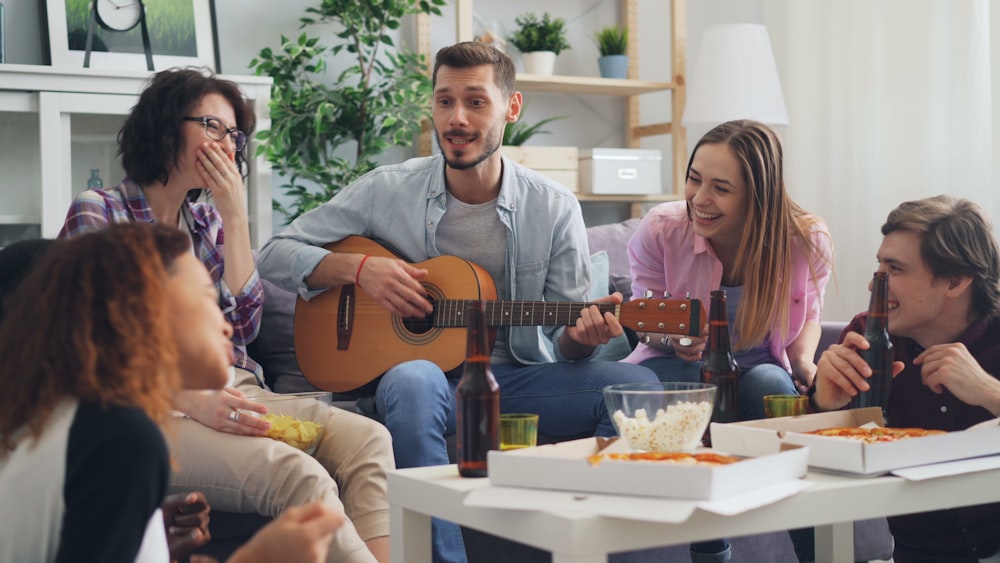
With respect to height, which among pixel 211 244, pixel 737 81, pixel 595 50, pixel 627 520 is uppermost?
pixel 595 50

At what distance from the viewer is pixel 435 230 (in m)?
2.63

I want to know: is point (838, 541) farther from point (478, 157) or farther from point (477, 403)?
point (478, 157)

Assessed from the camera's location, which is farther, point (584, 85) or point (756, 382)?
point (584, 85)

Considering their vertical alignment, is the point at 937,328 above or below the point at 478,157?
below

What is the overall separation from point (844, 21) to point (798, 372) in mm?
1856

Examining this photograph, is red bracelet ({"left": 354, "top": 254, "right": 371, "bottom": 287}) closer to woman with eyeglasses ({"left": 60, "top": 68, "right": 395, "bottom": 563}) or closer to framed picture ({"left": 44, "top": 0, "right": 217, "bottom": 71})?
woman with eyeglasses ({"left": 60, "top": 68, "right": 395, "bottom": 563})

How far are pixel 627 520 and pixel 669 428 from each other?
265mm

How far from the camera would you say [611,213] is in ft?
15.0

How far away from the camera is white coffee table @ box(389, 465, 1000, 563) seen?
109 centimetres

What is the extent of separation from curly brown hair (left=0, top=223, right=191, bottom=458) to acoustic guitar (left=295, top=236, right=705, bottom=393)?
1.41 metres

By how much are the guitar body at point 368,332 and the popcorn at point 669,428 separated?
3.69 ft

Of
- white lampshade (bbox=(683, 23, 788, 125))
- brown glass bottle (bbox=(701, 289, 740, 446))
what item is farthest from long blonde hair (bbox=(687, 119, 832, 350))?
Result: white lampshade (bbox=(683, 23, 788, 125))

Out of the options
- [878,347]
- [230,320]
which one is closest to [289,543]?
[878,347]

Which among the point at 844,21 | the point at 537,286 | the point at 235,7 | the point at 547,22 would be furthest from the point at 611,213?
the point at 537,286
